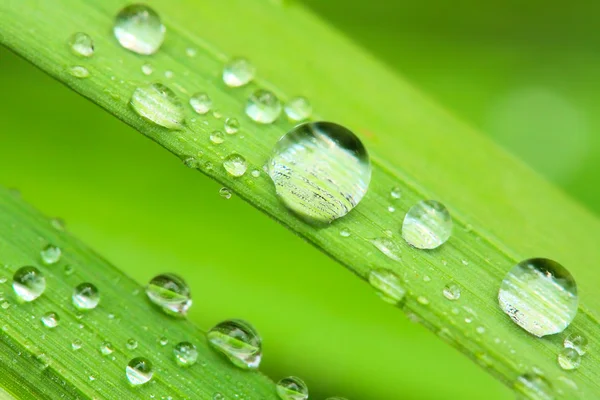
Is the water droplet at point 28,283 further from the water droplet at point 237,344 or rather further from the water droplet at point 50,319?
the water droplet at point 237,344

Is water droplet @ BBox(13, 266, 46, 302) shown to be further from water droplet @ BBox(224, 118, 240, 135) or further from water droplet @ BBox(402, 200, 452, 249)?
water droplet @ BBox(402, 200, 452, 249)

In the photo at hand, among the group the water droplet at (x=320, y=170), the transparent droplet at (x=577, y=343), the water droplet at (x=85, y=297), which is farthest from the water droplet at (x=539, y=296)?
the water droplet at (x=85, y=297)

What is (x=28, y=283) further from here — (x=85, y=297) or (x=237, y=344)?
(x=237, y=344)

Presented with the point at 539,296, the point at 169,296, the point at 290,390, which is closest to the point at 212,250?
the point at 169,296

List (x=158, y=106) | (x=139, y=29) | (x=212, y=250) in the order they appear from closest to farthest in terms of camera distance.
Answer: (x=158, y=106), (x=139, y=29), (x=212, y=250)

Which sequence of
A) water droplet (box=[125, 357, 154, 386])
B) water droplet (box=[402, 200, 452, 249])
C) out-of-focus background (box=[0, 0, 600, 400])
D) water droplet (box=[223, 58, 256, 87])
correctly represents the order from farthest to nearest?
out-of-focus background (box=[0, 0, 600, 400]), water droplet (box=[223, 58, 256, 87]), water droplet (box=[402, 200, 452, 249]), water droplet (box=[125, 357, 154, 386])

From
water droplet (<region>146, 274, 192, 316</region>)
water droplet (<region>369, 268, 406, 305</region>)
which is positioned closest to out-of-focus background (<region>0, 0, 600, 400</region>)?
water droplet (<region>146, 274, 192, 316</region>)
